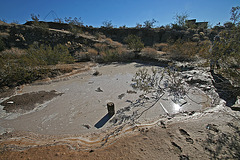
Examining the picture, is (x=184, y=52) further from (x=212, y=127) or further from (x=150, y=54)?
(x=212, y=127)

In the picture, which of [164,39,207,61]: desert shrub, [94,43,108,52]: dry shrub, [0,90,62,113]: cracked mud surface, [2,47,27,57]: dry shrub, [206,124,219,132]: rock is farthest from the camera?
[94,43,108,52]: dry shrub

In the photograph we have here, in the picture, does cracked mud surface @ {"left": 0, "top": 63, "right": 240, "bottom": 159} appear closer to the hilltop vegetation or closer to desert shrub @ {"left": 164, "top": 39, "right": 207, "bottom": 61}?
the hilltop vegetation

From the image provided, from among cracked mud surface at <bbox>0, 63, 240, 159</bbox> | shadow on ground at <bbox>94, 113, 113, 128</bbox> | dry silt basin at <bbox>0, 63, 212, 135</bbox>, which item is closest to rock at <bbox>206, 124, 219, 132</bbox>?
cracked mud surface at <bbox>0, 63, 240, 159</bbox>

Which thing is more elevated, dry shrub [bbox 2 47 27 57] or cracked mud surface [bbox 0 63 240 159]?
dry shrub [bbox 2 47 27 57]

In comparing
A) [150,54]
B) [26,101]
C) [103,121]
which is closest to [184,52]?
[150,54]

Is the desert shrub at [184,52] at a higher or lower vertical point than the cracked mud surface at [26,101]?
higher

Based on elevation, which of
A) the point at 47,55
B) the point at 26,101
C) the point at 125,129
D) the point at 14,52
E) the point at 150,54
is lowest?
the point at 125,129

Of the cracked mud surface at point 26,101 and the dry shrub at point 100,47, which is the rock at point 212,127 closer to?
the cracked mud surface at point 26,101

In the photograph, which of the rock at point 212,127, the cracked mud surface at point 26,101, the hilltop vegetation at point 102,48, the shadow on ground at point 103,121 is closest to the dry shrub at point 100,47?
the hilltop vegetation at point 102,48

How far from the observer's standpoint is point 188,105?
360 centimetres

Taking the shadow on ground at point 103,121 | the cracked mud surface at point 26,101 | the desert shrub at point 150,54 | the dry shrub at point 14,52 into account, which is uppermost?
the dry shrub at point 14,52

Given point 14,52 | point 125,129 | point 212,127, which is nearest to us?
point 212,127

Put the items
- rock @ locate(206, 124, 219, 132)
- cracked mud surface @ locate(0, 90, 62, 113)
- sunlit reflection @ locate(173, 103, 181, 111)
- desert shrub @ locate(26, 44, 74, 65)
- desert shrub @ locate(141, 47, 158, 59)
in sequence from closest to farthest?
1. rock @ locate(206, 124, 219, 132)
2. sunlit reflection @ locate(173, 103, 181, 111)
3. cracked mud surface @ locate(0, 90, 62, 113)
4. desert shrub @ locate(26, 44, 74, 65)
5. desert shrub @ locate(141, 47, 158, 59)

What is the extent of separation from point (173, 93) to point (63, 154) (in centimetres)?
400
